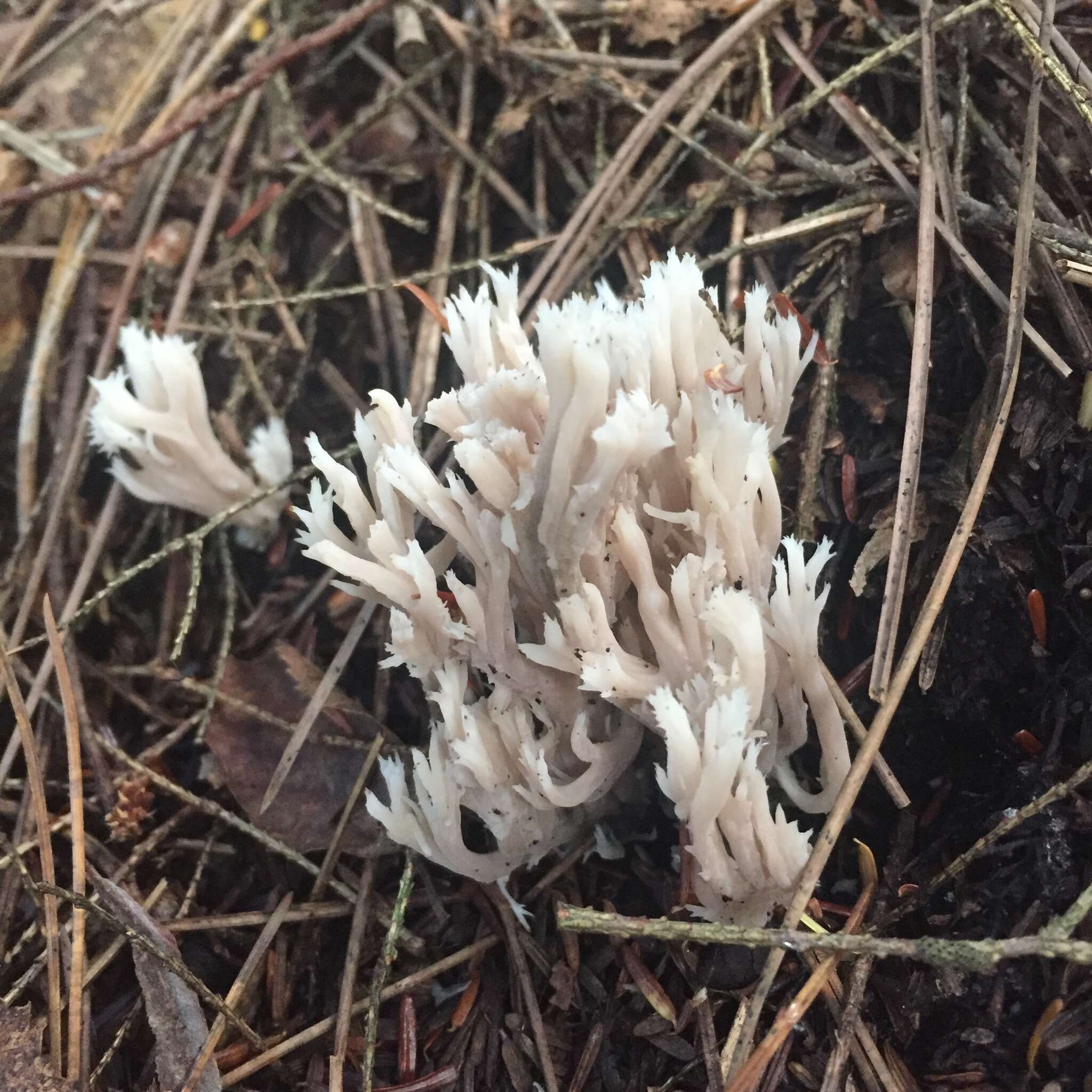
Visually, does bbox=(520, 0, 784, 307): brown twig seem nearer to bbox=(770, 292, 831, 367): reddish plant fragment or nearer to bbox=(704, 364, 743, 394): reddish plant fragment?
bbox=(770, 292, 831, 367): reddish plant fragment

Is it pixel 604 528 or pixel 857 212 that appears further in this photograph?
pixel 857 212

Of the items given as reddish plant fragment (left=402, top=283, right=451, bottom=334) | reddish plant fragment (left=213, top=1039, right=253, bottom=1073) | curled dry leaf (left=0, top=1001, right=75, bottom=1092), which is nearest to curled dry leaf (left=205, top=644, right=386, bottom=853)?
reddish plant fragment (left=213, top=1039, right=253, bottom=1073)

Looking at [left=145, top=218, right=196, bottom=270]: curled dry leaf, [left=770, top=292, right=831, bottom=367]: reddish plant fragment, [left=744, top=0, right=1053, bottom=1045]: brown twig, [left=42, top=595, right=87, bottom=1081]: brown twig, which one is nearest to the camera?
[left=744, top=0, right=1053, bottom=1045]: brown twig

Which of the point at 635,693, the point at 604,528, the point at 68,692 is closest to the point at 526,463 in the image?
the point at 604,528

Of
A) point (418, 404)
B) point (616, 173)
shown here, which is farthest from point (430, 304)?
point (616, 173)

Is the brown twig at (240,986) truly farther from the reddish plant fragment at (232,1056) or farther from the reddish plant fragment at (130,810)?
the reddish plant fragment at (130,810)

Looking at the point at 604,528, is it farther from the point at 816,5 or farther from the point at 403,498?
the point at 816,5

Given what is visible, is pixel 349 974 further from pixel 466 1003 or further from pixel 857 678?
pixel 857 678
